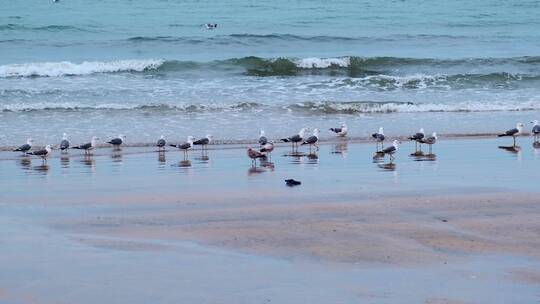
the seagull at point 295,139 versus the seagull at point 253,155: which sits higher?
the seagull at point 295,139

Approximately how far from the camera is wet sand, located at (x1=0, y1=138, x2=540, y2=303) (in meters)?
7.92

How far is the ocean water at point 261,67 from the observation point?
810 inches

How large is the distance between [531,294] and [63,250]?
4165 millimetres

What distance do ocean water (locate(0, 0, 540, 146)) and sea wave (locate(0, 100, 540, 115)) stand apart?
0.15ft

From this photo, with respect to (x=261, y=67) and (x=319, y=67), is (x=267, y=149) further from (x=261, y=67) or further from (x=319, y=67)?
(x=319, y=67)

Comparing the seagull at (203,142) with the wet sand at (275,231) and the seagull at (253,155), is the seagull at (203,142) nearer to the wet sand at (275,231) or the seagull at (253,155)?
the wet sand at (275,231)

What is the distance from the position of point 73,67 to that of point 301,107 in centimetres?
956

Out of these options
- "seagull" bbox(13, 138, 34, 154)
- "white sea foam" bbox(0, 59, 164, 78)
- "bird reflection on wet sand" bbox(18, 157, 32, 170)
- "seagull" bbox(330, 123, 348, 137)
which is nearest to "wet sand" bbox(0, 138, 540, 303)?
"bird reflection on wet sand" bbox(18, 157, 32, 170)

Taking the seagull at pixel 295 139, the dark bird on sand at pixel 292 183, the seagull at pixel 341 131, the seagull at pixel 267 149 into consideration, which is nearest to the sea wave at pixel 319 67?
the seagull at pixel 341 131

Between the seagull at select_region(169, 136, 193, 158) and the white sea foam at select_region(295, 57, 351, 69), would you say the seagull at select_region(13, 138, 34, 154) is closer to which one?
the seagull at select_region(169, 136, 193, 158)

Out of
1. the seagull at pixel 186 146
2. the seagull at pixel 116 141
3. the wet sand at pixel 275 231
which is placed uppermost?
the seagull at pixel 116 141

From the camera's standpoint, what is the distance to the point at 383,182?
504 inches

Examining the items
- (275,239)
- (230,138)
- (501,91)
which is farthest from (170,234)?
(501,91)

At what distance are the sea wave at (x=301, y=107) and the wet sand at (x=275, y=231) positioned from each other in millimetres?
6650
